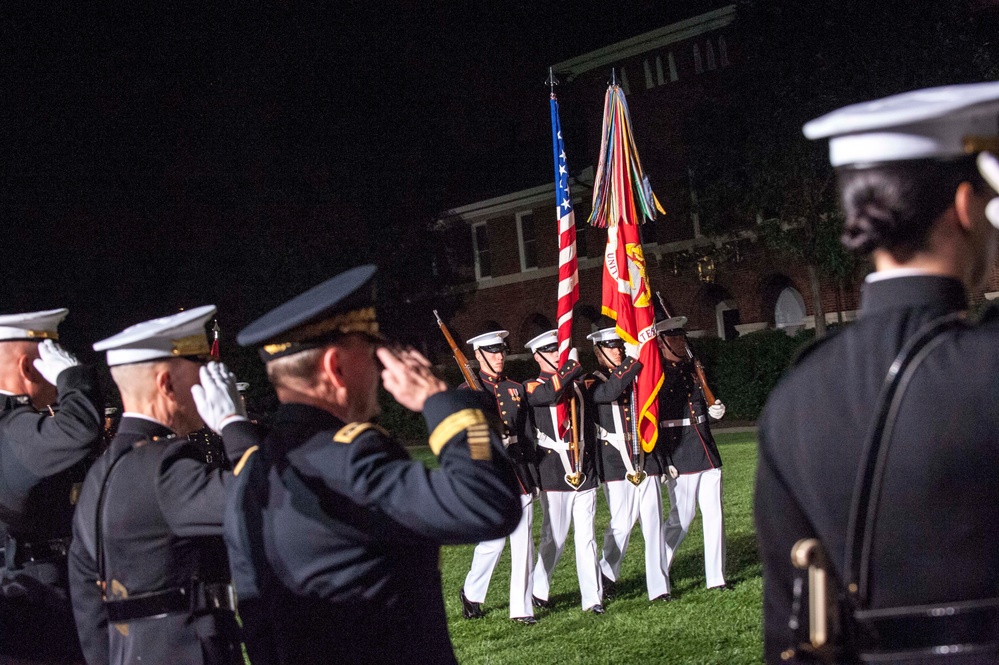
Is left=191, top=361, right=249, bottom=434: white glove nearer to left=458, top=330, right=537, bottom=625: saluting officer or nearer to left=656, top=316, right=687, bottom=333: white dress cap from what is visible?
left=458, top=330, right=537, bottom=625: saluting officer

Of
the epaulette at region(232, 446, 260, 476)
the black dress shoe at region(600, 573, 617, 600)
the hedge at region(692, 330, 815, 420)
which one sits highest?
the epaulette at region(232, 446, 260, 476)

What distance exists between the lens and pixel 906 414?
1.97 metres

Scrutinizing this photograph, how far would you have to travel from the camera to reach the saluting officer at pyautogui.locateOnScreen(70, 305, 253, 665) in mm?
3693

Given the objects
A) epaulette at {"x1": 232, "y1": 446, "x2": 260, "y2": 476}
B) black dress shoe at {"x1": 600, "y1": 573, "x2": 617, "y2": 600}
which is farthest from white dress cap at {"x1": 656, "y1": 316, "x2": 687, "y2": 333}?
epaulette at {"x1": 232, "y1": 446, "x2": 260, "y2": 476}

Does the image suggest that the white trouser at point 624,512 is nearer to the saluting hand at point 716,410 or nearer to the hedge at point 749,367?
the saluting hand at point 716,410

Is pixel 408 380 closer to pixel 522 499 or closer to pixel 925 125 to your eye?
pixel 925 125

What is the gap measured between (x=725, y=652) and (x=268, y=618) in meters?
4.92

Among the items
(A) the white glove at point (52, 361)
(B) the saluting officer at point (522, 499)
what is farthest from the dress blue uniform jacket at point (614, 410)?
(A) the white glove at point (52, 361)

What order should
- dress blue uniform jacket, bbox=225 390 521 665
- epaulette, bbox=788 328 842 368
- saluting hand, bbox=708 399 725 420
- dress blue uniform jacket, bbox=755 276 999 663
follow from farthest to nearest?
saluting hand, bbox=708 399 725 420 < dress blue uniform jacket, bbox=225 390 521 665 < epaulette, bbox=788 328 842 368 < dress blue uniform jacket, bbox=755 276 999 663

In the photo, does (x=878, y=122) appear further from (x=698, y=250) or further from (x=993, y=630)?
(x=698, y=250)

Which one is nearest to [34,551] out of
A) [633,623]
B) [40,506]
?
[40,506]

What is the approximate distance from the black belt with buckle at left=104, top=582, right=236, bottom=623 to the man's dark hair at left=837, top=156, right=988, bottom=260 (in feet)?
8.62

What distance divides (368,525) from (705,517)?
6997mm

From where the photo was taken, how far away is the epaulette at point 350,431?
9.27ft
